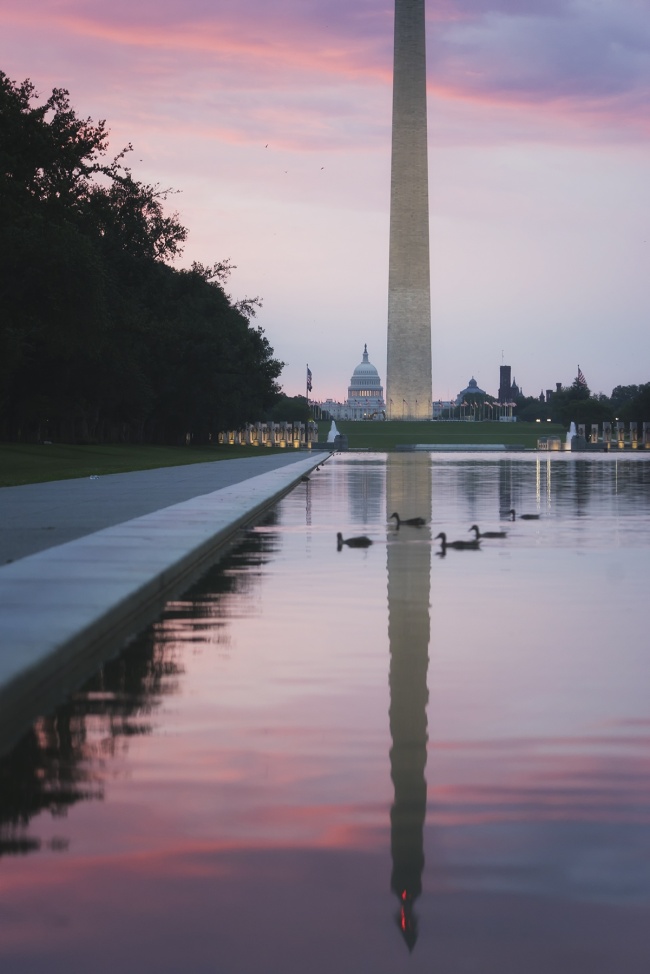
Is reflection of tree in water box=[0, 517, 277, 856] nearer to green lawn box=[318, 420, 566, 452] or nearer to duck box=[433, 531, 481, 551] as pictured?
duck box=[433, 531, 481, 551]

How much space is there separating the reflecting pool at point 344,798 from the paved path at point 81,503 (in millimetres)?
6197

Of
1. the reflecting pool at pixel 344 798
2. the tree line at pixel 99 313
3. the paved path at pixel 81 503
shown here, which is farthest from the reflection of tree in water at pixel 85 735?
the tree line at pixel 99 313

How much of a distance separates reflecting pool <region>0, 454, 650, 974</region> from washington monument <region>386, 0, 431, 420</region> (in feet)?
355

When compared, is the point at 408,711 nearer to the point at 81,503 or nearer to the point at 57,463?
the point at 81,503

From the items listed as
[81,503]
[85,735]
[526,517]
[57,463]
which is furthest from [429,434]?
[85,735]

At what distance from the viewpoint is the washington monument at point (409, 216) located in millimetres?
116562

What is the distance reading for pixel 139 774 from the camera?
6.69 meters

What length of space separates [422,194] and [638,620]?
110 metres

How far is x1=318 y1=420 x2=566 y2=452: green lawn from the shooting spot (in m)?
121

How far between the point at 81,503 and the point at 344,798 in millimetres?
22009

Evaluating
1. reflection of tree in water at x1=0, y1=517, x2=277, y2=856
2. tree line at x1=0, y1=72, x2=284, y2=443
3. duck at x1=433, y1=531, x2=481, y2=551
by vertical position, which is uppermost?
A: tree line at x1=0, y1=72, x2=284, y2=443

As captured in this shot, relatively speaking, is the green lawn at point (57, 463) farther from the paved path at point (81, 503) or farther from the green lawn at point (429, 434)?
the green lawn at point (429, 434)

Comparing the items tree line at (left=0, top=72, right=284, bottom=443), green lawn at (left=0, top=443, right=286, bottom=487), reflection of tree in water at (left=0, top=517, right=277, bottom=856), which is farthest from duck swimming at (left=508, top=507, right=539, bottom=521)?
tree line at (left=0, top=72, right=284, bottom=443)

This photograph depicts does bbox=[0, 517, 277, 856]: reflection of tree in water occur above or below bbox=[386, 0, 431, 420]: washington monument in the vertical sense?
below
